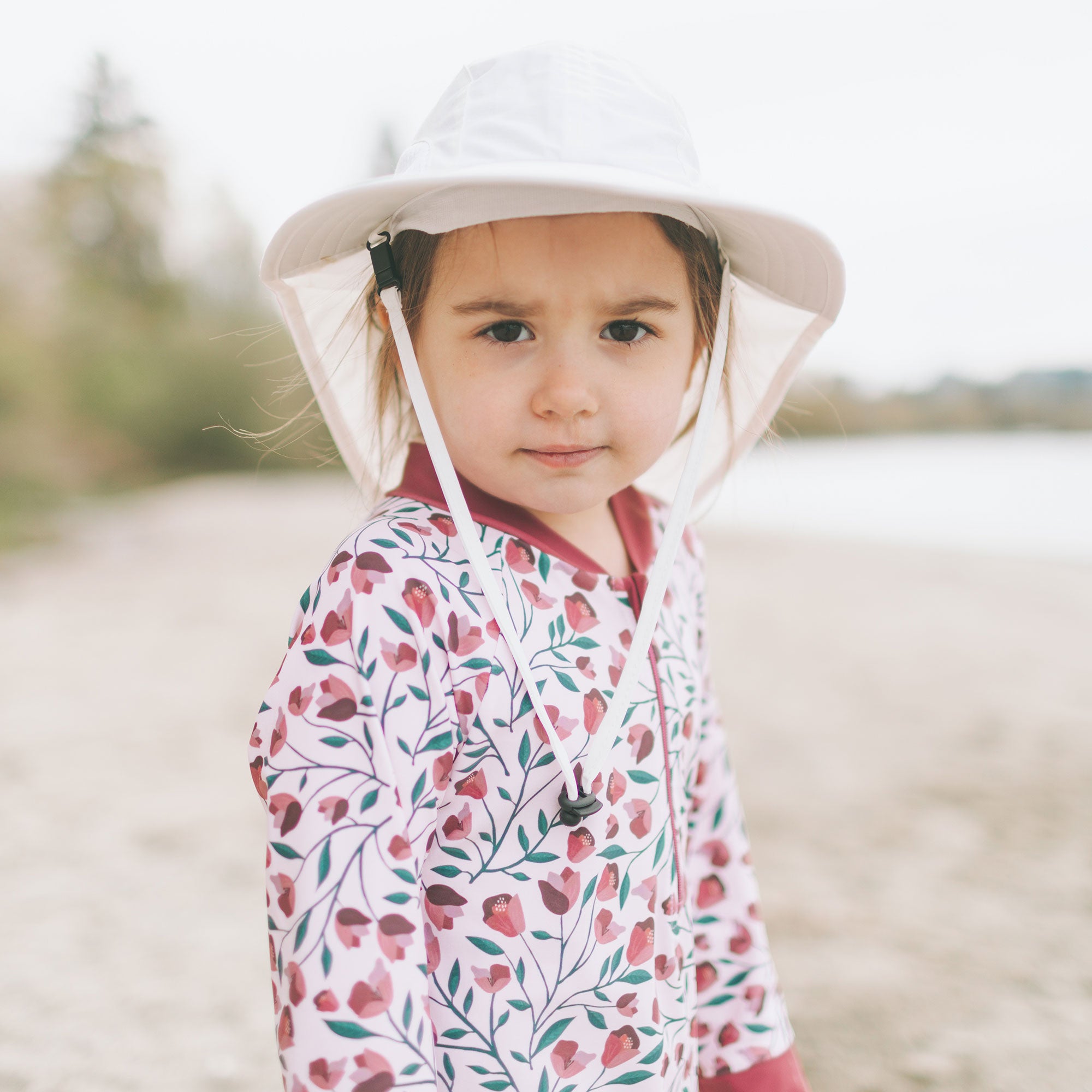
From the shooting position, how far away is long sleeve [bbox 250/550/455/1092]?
742 mm

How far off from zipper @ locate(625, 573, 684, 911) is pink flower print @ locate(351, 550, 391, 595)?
1.01 ft

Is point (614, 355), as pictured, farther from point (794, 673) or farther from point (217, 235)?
point (217, 235)

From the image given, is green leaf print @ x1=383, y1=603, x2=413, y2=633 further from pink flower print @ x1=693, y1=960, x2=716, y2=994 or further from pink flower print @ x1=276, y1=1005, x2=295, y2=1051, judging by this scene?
pink flower print @ x1=693, y1=960, x2=716, y2=994

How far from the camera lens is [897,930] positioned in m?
2.32

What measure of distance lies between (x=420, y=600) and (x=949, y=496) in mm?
10221

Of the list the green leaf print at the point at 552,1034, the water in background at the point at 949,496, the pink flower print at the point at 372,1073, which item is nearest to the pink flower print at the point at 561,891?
the green leaf print at the point at 552,1034

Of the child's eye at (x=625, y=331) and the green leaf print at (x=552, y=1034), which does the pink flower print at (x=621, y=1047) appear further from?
the child's eye at (x=625, y=331)

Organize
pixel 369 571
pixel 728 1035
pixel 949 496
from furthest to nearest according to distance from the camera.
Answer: pixel 949 496 < pixel 728 1035 < pixel 369 571

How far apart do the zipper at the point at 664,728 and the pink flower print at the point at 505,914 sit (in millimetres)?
217

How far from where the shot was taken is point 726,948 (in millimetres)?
1237

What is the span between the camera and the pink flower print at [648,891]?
96 centimetres

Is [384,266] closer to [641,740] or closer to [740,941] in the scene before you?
[641,740]

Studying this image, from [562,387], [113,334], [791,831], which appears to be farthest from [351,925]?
[113,334]

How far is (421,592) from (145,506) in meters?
12.2
